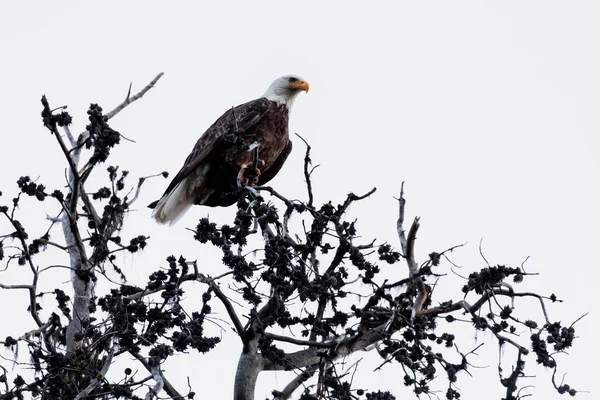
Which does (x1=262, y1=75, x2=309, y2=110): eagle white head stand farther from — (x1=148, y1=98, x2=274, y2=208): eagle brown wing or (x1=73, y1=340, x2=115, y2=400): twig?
(x1=73, y1=340, x2=115, y2=400): twig

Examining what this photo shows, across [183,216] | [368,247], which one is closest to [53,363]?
[368,247]

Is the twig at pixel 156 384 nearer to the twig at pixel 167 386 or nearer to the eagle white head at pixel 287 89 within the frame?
the twig at pixel 167 386

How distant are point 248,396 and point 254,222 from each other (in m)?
1.06

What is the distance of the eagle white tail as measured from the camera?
29.5 feet

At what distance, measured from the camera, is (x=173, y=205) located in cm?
909

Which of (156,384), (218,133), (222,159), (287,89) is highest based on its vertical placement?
(287,89)

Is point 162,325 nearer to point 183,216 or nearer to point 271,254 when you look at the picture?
point 271,254

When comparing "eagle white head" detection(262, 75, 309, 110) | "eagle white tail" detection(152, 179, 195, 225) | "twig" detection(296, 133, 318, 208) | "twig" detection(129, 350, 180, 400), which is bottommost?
"twig" detection(129, 350, 180, 400)

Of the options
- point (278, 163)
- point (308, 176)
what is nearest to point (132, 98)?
point (308, 176)

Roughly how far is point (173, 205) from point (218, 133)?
82 cm

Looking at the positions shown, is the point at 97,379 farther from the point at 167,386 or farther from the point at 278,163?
the point at 278,163

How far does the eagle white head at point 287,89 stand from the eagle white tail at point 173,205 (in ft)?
4.35

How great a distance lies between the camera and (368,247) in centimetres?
520

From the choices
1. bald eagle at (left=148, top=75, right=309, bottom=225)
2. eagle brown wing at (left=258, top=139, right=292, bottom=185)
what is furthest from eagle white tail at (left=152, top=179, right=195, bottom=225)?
eagle brown wing at (left=258, top=139, right=292, bottom=185)
